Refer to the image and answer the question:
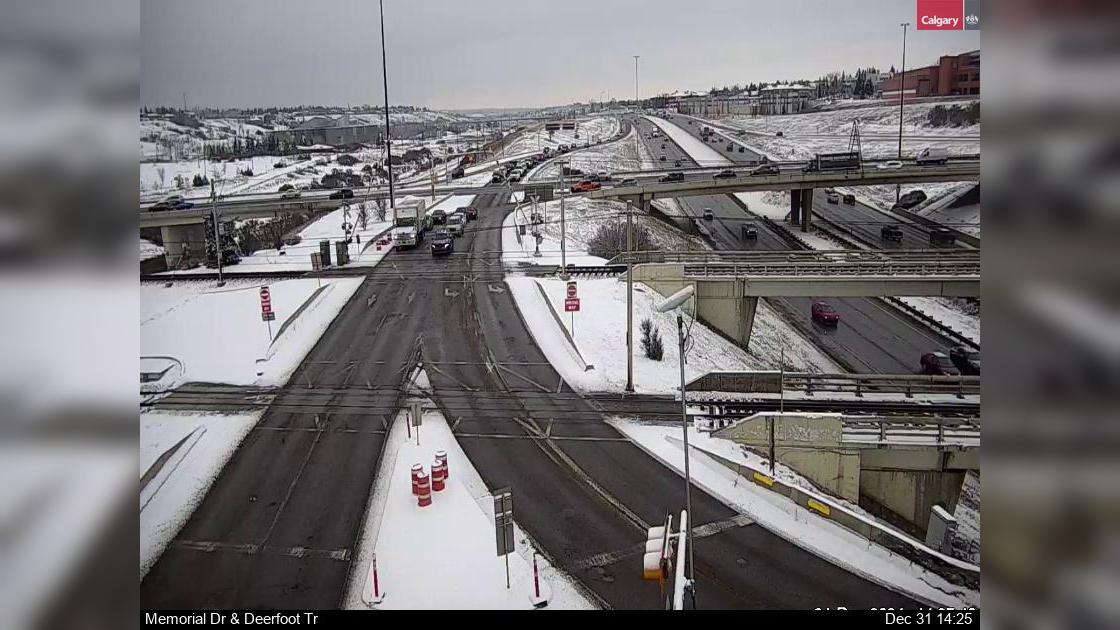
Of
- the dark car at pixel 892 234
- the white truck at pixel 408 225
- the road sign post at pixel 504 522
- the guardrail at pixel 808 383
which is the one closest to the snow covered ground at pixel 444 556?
the road sign post at pixel 504 522

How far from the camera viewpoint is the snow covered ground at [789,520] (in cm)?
→ 1048

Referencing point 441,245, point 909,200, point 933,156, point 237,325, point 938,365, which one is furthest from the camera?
point 909,200

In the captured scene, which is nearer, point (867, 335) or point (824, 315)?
point (867, 335)

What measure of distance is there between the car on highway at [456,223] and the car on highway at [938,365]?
903 inches

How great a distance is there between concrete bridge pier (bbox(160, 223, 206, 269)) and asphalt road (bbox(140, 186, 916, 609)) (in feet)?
55.8

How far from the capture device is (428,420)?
16578 millimetres

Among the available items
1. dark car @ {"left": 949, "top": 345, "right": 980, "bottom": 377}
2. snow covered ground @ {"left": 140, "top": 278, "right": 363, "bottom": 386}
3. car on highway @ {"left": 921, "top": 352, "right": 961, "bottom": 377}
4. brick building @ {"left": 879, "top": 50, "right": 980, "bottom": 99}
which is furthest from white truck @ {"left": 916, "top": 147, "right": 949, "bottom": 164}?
snow covered ground @ {"left": 140, "top": 278, "right": 363, "bottom": 386}

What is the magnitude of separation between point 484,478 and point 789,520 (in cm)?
557

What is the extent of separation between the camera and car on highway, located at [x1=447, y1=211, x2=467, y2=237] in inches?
1511

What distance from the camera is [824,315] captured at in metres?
32.6

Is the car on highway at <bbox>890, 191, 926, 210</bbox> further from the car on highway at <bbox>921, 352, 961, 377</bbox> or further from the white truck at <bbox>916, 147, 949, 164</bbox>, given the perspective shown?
the car on highway at <bbox>921, 352, 961, 377</bbox>

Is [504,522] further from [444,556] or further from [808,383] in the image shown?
[808,383]

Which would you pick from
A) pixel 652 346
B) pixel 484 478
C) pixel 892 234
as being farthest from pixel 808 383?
pixel 892 234
